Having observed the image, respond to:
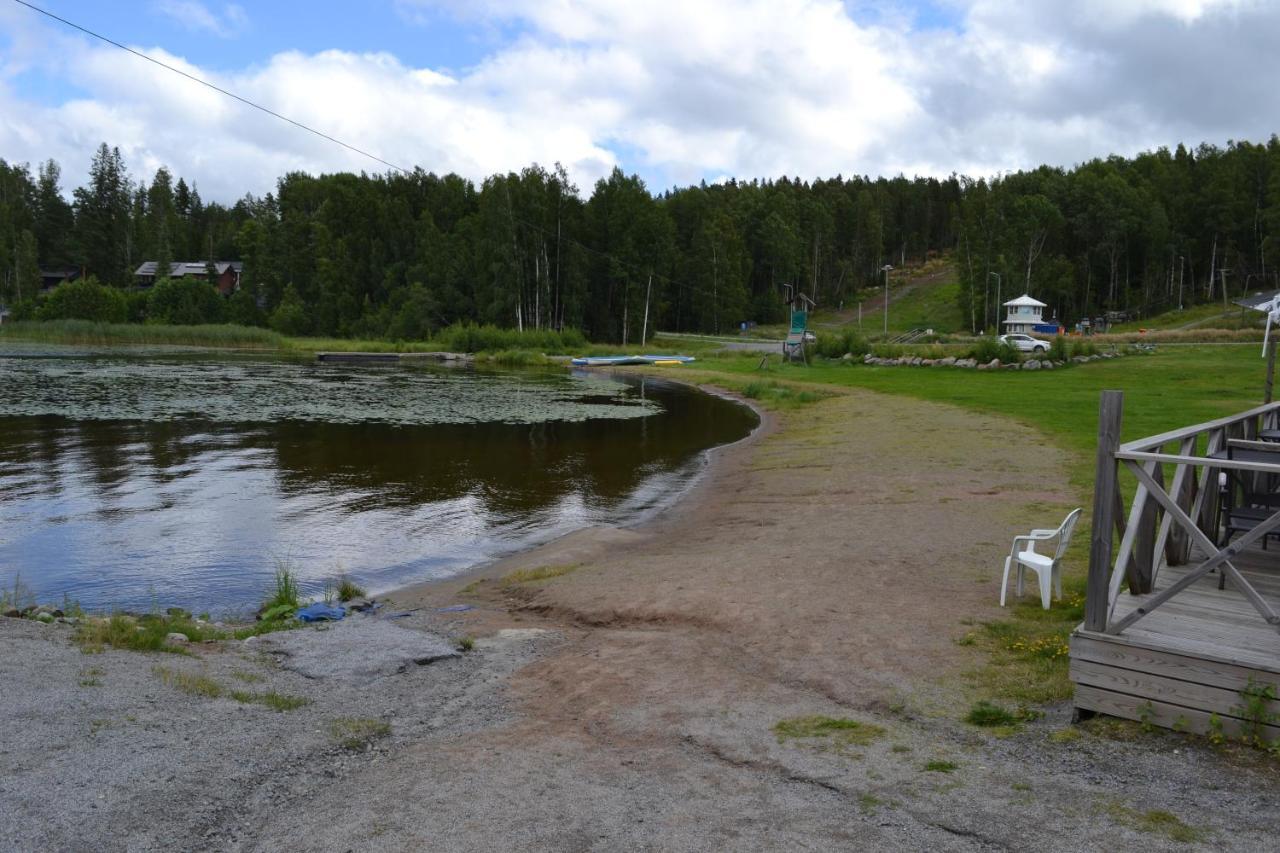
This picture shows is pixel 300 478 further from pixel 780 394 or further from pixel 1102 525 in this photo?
pixel 780 394

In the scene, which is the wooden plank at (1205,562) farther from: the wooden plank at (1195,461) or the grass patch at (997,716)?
the grass patch at (997,716)

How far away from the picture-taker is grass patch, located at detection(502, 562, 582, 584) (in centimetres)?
1217

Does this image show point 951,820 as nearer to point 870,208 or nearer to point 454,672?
point 454,672

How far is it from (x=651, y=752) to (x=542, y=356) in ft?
213

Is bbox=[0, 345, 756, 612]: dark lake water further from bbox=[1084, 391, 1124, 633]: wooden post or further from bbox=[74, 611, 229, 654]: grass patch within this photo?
bbox=[1084, 391, 1124, 633]: wooden post

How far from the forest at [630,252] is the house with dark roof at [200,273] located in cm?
207

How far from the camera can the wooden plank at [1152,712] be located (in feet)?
18.2

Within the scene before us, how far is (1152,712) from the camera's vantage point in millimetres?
5840

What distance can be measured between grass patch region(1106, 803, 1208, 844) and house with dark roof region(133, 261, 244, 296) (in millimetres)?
131172

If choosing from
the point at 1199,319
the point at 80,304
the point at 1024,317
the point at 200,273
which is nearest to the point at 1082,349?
the point at 1024,317

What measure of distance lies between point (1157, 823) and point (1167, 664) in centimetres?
132

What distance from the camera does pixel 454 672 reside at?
797cm

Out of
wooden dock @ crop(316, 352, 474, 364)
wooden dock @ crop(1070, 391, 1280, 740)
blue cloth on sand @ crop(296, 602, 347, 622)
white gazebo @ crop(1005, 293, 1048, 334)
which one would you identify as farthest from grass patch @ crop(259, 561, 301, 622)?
white gazebo @ crop(1005, 293, 1048, 334)

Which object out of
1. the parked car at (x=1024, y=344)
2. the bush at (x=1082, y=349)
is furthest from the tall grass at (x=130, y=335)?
the bush at (x=1082, y=349)
